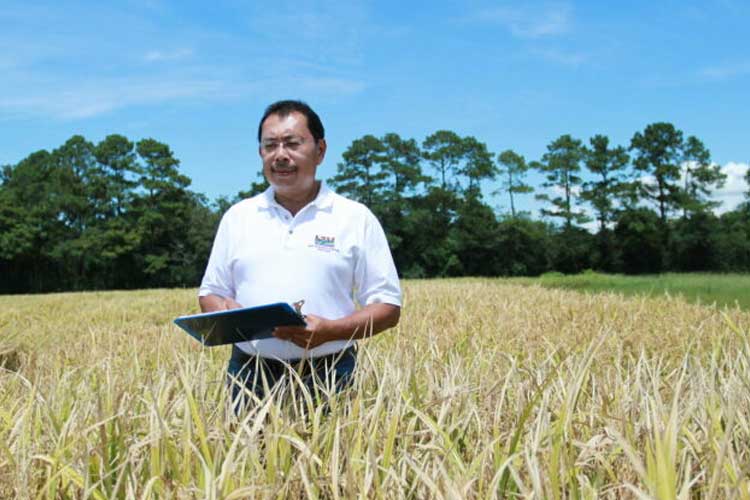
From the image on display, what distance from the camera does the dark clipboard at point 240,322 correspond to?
2177 millimetres

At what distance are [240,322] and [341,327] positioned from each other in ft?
1.36

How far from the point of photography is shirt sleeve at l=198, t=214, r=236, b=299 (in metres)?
2.85

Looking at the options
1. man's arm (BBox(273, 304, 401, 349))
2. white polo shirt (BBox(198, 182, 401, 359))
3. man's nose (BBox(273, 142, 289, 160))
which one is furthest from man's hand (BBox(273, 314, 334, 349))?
man's nose (BBox(273, 142, 289, 160))

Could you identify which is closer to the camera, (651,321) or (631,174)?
(651,321)

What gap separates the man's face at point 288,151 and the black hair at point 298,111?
0.02m

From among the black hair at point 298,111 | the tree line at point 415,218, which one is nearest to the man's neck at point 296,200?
the black hair at point 298,111

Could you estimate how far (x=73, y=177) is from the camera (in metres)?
44.5

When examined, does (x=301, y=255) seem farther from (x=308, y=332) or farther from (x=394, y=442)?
(x=394, y=442)

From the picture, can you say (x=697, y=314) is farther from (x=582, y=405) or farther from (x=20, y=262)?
(x=20, y=262)

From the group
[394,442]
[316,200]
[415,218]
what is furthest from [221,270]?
[415,218]

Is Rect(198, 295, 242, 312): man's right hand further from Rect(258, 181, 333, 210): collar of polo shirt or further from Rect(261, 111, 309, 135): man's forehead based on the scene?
Rect(261, 111, 309, 135): man's forehead

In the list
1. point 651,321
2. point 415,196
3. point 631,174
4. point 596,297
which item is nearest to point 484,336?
point 651,321

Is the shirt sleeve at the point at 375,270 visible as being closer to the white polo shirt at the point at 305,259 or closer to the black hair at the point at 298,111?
the white polo shirt at the point at 305,259

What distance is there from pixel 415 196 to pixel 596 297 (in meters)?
37.5
